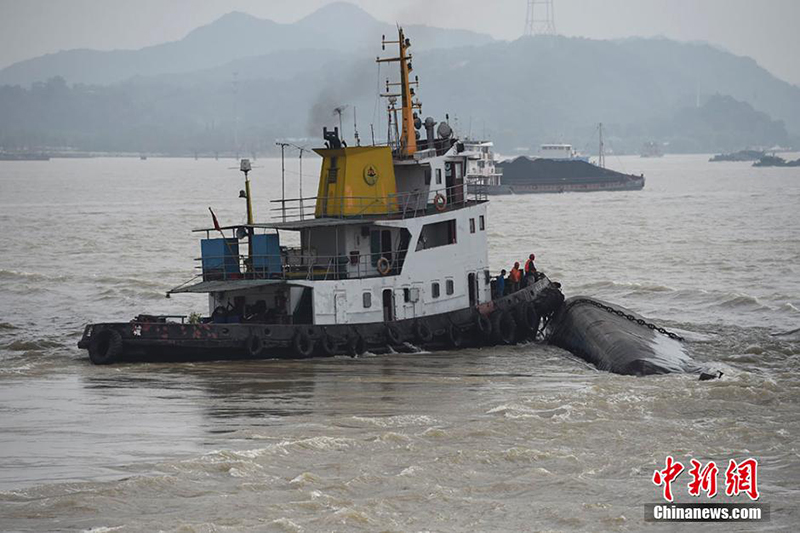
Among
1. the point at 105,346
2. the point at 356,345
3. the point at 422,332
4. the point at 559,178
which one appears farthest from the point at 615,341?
the point at 559,178

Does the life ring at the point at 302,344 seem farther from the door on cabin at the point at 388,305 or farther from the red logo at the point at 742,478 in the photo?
the red logo at the point at 742,478

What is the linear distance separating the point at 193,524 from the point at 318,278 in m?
13.7

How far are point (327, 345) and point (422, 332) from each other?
2.80 metres

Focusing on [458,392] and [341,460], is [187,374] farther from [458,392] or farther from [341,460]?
[341,460]

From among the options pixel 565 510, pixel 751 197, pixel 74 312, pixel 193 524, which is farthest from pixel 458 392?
pixel 751 197

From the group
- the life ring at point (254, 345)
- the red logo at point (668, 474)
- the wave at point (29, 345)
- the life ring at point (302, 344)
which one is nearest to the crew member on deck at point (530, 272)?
the life ring at point (302, 344)

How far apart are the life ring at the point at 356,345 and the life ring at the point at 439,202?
4611mm

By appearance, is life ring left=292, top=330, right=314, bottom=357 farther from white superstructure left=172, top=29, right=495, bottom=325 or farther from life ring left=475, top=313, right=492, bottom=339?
life ring left=475, top=313, right=492, bottom=339

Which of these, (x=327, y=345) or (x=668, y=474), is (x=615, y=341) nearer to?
(x=327, y=345)

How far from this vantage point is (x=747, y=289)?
47906mm

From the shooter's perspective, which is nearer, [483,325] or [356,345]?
[356,345]

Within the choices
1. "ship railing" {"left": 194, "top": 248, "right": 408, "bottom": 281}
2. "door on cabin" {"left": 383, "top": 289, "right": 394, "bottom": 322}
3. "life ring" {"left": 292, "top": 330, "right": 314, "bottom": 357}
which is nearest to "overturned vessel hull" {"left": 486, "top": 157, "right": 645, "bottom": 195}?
"ship railing" {"left": 194, "top": 248, "right": 408, "bottom": 281}

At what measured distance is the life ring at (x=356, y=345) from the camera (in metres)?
31.1

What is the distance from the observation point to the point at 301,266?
104ft
